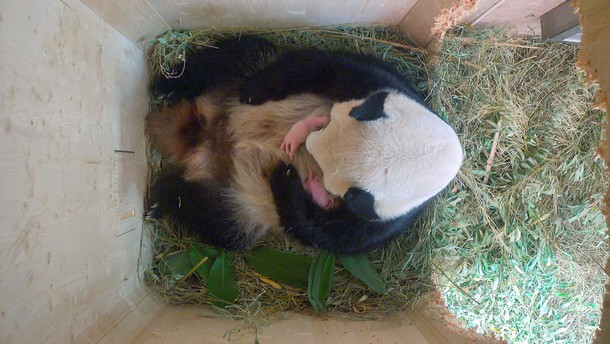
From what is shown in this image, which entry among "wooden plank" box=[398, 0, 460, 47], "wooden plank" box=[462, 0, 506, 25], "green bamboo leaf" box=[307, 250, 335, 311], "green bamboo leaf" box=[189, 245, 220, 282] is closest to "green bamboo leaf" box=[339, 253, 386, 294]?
"green bamboo leaf" box=[307, 250, 335, 311]

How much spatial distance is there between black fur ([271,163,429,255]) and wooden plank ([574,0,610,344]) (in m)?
1.00

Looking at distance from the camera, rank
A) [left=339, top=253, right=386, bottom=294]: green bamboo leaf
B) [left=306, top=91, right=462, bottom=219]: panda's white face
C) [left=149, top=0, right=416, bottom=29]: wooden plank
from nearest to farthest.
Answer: [left=306, top=91, right=462, bottom=219]: panda's white face, [left=149, top=0, right=416, bottom=29]: wooden plank, [left=339, top=253, right=386, bottom=294]: green bamboo leaf

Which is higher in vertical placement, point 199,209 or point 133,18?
point 133,18

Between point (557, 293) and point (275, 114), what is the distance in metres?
2.20

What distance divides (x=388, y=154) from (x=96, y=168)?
4.57 ft

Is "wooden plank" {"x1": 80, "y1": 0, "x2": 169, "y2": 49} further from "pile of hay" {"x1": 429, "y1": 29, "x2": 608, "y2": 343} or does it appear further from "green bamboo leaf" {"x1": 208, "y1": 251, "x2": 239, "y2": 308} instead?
"pile of hay" {"x1": 429, "y1": 29, "x2": 608, "y2": 343}

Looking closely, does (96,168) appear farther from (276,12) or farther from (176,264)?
(276,12)

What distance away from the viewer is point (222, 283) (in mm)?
2598

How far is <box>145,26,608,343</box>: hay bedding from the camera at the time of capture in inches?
106

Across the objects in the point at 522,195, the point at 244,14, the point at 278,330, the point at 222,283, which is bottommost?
the point at 278,330

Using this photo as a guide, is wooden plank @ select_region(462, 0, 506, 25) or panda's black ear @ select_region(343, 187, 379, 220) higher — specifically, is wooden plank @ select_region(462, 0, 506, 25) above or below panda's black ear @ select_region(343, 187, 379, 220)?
above

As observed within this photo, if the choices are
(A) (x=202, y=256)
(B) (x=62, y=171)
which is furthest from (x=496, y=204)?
(B) (x=62, y=171)

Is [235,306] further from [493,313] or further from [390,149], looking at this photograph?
[493,313]

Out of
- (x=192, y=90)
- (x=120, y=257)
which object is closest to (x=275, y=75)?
(x=192, y=90)
